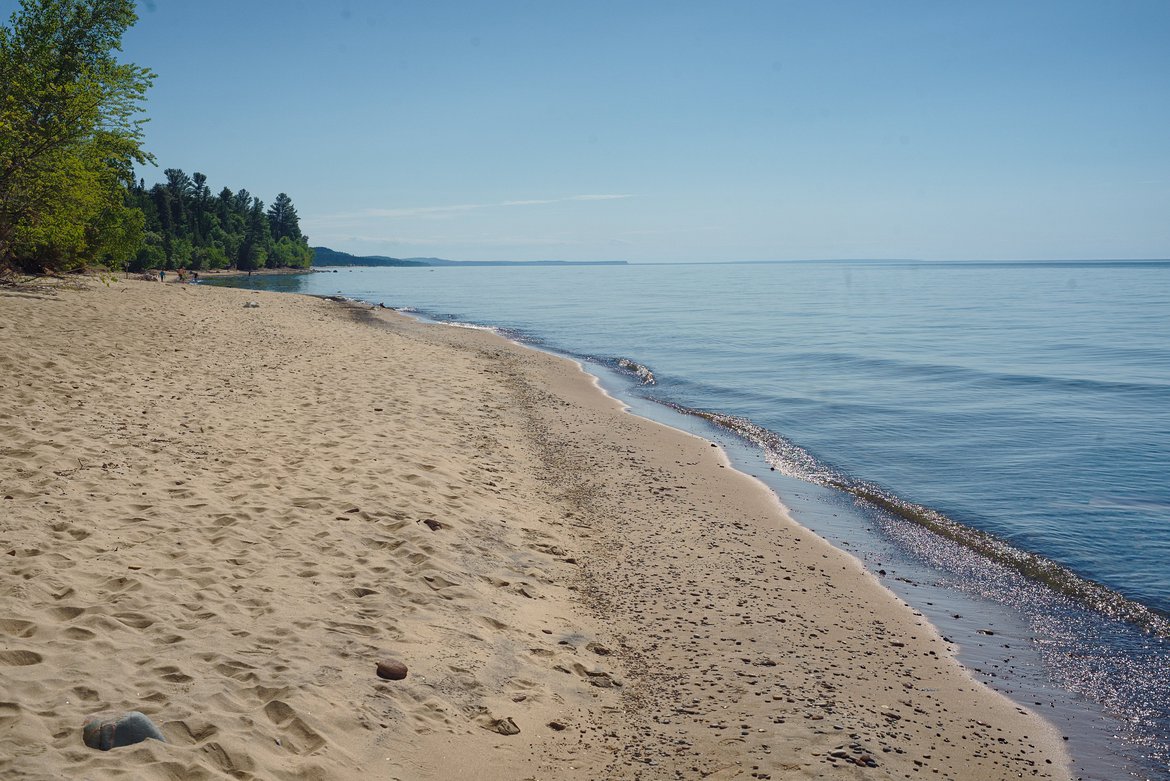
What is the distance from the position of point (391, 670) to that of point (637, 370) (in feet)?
74.2

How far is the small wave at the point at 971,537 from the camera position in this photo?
8.30 metres

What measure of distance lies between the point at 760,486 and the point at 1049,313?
5527cm

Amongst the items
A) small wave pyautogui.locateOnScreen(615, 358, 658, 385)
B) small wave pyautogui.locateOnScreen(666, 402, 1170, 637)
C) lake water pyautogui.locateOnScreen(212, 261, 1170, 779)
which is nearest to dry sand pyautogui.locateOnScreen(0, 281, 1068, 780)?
lake water pyautogui.locateOnScreen(212, 261, 1170, 779)

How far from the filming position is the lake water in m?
6.93

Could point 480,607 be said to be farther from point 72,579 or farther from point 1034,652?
point 1034,652

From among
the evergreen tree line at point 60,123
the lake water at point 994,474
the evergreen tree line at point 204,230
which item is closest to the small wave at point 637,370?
the lake water at point 994,474

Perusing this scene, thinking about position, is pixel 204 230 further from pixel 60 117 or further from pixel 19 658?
pixel 19 658

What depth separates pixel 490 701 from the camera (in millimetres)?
5312

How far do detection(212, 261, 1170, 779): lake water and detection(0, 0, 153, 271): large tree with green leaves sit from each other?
19.0 m

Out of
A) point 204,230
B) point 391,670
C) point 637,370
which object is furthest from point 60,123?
point 204,230

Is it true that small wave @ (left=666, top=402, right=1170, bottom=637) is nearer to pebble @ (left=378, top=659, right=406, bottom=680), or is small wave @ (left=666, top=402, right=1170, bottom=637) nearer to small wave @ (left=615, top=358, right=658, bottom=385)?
pebble @ (left=378, top=659, right=406, bottom=680)

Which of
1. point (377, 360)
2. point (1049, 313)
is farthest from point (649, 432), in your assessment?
point (1049, 313)

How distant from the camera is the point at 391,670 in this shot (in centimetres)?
529

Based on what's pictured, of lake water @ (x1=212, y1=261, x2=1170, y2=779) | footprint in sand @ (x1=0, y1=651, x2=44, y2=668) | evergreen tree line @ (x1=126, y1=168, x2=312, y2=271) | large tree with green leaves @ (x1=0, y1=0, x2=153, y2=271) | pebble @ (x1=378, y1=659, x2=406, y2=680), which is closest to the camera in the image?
footprint in sand @ (x1=0, y1=651, x2=44, y2=668)
